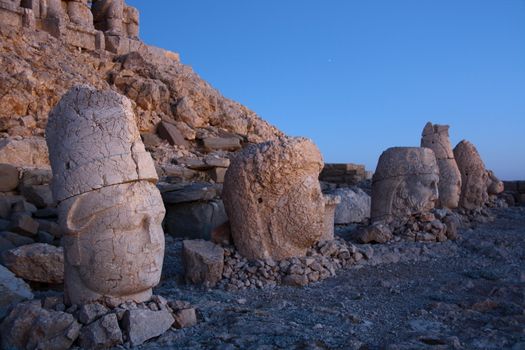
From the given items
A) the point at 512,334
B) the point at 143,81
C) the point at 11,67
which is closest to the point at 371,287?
the point at 512,334

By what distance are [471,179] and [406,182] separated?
3349mm

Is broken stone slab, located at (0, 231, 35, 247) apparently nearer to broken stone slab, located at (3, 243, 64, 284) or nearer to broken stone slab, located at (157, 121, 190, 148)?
broken stone slab, located at (3, 243, 64, 284)

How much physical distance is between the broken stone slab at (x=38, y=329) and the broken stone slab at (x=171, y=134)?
942 centimetres

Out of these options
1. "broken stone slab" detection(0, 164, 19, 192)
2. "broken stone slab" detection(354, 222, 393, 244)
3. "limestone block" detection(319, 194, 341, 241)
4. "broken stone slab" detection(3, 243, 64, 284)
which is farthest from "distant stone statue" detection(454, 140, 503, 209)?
"broken stone slab" detection(0, 164, 19, 192)

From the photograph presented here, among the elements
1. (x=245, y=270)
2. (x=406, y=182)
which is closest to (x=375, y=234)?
(x=406, y=182)

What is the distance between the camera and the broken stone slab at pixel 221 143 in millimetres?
13422

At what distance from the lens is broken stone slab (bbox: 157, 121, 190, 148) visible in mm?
12773

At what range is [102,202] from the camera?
11.8 ft

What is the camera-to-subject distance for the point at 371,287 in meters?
5.12

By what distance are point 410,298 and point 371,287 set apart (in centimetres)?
50

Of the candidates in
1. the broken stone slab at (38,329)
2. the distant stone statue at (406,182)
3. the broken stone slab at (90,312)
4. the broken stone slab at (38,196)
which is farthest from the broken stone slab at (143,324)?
the distant stone statue at (406,182)

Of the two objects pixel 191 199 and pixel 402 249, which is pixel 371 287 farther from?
pixel 191 199

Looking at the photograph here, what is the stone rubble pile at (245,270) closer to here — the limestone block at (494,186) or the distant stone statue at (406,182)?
the distant stone statue at (406,182)

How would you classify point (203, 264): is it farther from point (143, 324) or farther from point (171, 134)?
point (171, 134)
